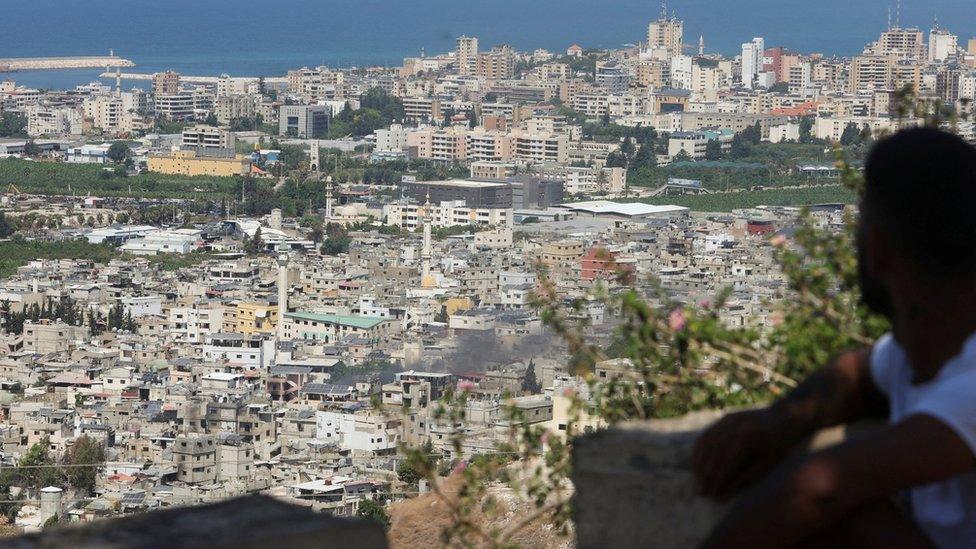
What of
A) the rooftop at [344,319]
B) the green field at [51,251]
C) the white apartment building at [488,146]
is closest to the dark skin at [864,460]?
the rooftop at [344,319]

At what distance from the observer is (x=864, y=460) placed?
836mm

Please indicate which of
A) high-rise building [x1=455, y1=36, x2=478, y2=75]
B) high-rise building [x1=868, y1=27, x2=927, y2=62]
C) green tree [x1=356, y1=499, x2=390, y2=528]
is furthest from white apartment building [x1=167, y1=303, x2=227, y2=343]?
high-rise building [x1=455, y1=36, x2=478, y2=75]

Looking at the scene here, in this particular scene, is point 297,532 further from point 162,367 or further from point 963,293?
point 162,367

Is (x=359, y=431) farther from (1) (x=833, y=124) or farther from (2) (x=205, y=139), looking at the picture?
(1) (x=833, y=124)

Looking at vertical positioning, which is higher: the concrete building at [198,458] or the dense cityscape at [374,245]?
the dense cityscape at [374,245]

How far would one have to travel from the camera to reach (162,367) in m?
16.5

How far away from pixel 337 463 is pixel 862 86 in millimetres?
35630

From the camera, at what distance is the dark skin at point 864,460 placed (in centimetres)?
83

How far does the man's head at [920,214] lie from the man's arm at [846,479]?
0.08m

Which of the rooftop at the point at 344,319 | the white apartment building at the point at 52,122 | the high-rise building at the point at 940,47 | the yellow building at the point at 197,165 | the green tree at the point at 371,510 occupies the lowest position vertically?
the rooftop at the point at 344,319

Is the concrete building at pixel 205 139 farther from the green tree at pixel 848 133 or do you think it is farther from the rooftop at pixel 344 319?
the rooftop at pixel 344 319

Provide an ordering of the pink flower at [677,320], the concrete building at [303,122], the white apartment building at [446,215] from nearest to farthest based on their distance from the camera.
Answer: the pink flower at [677,320]
the white apartment building at [446,215]
the concrete building at [303,122]

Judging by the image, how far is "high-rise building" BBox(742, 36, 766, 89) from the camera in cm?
4956

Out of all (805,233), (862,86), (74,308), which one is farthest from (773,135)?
(805,233)
